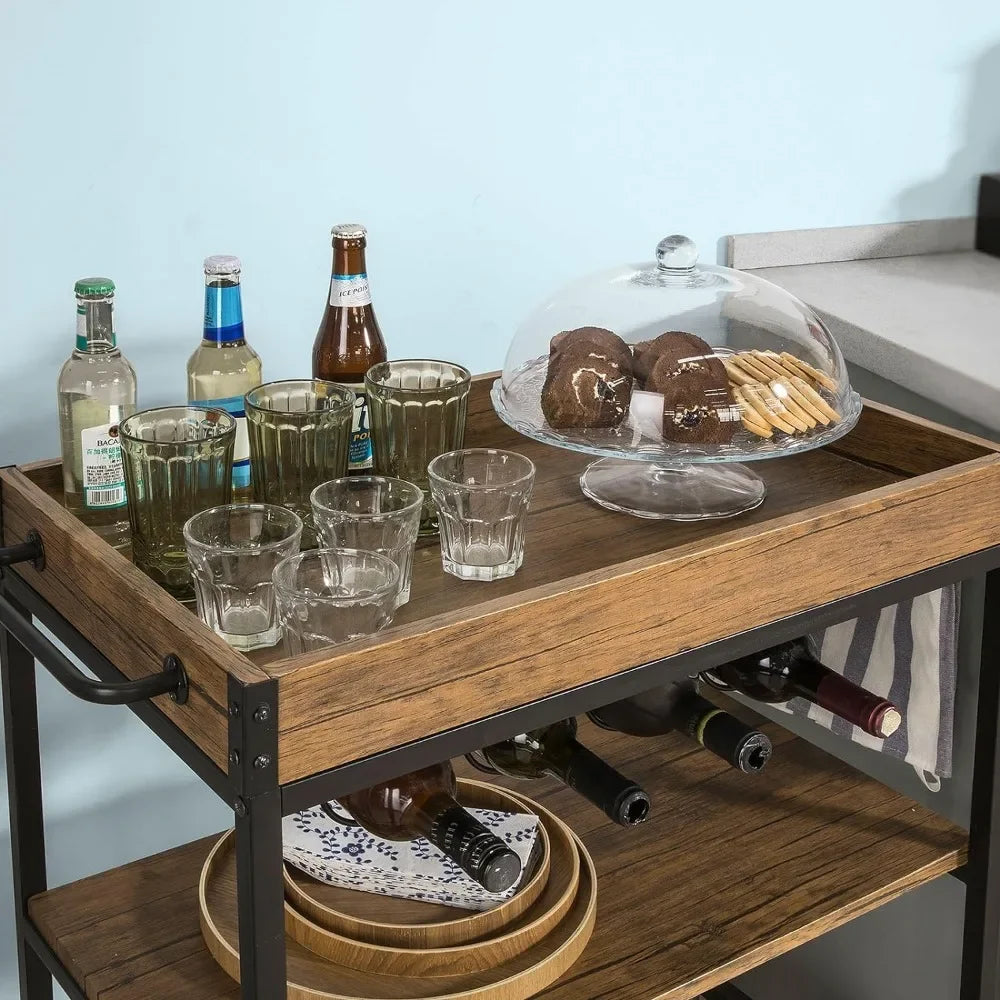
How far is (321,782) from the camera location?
84 cm

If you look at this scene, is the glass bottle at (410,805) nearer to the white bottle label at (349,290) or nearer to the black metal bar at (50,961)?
the black metal bar at (50,961)

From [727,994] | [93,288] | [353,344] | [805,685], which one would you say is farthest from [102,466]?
[727,994]

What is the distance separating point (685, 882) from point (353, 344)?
59cm

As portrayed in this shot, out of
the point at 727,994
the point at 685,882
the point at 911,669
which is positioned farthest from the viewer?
the point at 727,994

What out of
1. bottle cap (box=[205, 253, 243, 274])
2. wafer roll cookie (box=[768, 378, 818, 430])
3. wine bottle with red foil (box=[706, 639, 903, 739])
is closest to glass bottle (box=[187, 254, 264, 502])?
bottle cap (box=[205, 253, 243, 274])

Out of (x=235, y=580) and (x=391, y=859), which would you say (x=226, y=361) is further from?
(x=391, y=859)

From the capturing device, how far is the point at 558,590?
915 mm

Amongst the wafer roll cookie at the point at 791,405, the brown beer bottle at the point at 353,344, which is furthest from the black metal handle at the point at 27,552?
the wafer roll cookie at the point at 791,405

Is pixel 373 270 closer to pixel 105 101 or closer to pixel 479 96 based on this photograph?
pixel 479 96

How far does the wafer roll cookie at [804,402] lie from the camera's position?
115cm

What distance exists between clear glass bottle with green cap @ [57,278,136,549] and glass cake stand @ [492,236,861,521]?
0.32 m

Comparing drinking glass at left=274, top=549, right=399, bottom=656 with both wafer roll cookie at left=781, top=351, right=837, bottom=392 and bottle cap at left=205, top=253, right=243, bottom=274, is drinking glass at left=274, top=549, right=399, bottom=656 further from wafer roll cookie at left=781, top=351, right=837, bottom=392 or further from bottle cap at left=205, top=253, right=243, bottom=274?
wafer roll cookie at left=781, top=351, right=837, bottom=392

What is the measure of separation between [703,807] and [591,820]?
4.7 inches

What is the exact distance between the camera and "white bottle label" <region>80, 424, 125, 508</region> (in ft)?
3.53
